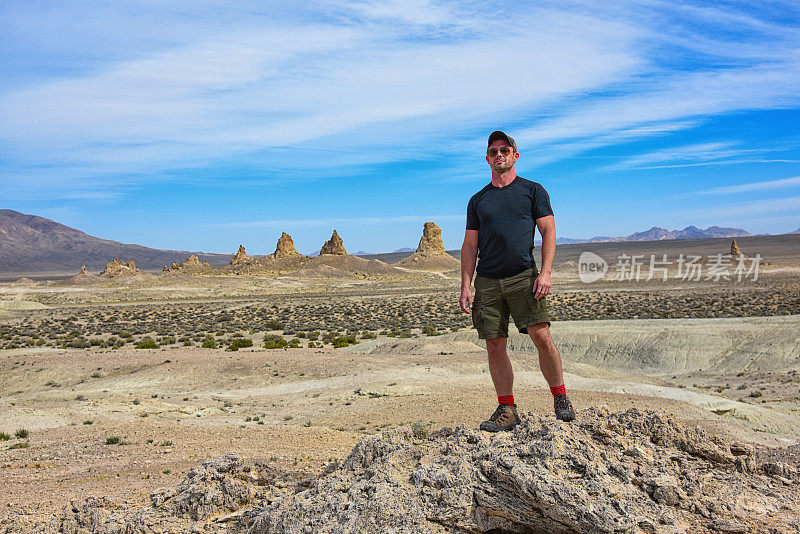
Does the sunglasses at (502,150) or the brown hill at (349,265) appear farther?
the brown hill at (349,265)

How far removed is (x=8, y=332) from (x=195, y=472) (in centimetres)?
3603

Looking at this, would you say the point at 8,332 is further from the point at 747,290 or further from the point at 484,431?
the point at 747,290

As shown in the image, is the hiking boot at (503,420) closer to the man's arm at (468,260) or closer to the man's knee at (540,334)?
the man's knee at (540,334)

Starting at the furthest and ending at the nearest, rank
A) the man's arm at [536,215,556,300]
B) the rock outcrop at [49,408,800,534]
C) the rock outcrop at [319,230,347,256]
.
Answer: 1. the rock outcrop at [319,230,347,256]
2. the man's arm at [536,215,556,300]
3. the rock outcrop at [49,408,800,534]

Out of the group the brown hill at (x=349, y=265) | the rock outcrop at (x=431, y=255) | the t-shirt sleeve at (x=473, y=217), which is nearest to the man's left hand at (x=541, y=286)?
the t-shirt sleeve at (x=473, y=217)

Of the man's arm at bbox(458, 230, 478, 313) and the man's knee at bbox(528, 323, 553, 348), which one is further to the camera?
the man's arm at bbox(458, 230, 478, 313)

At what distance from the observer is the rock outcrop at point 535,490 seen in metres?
2.90

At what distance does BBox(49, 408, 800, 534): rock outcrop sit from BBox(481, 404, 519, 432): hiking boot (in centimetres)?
20

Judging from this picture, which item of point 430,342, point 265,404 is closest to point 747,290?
point 430,342

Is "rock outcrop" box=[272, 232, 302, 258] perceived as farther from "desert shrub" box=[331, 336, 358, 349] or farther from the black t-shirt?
the black t-shirt

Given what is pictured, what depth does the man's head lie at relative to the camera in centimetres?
426

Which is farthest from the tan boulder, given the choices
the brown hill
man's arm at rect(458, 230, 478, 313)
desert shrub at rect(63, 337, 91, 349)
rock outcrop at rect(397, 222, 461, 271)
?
man's arm at rect(458, 230, 478, 313)

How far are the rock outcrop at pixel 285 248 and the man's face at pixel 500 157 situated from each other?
102662mm

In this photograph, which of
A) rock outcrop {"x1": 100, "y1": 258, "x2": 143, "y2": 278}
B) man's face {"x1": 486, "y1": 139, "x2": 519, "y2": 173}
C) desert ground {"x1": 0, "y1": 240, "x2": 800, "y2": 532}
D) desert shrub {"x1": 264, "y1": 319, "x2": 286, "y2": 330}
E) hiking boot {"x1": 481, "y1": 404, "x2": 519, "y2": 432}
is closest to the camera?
hiking boot {"x1": 481, "y1": 404, "x2": 519, "y2": 432}
